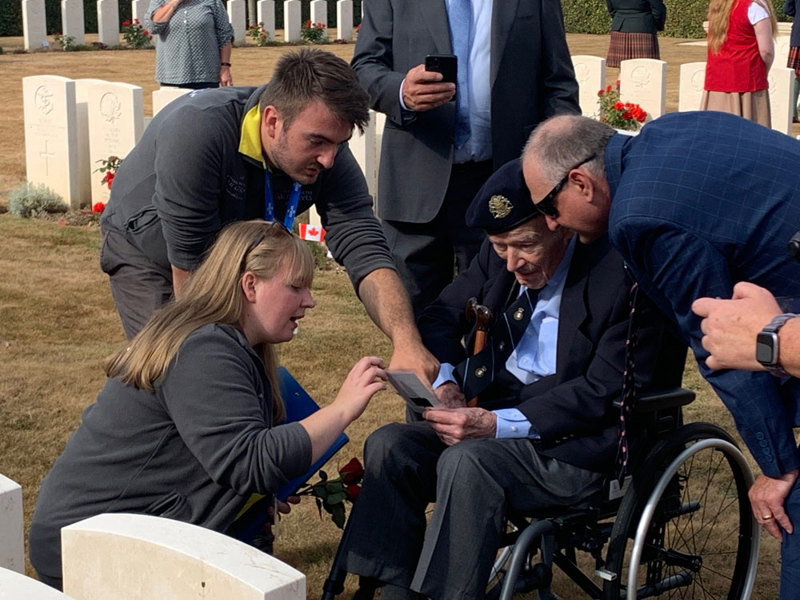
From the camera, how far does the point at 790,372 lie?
2428 millimetres

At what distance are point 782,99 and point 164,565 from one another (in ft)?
35.8

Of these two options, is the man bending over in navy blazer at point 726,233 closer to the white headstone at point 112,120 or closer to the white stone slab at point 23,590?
the white stone slab at point 23,590

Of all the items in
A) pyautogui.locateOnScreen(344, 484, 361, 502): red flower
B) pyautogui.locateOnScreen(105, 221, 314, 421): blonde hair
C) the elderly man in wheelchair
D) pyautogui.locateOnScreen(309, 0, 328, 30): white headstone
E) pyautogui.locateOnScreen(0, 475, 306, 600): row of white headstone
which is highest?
pyautogui.locateOnScreen(309, 0, 328, 30): white headstone

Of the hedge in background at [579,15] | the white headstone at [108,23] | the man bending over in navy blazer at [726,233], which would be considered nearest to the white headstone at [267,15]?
the white headstone at [108,23]

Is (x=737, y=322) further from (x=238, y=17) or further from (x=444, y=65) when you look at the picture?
(x=238, y=17)

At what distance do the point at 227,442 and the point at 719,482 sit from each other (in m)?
2.47

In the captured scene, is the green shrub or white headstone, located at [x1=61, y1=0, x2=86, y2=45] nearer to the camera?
the green shrub

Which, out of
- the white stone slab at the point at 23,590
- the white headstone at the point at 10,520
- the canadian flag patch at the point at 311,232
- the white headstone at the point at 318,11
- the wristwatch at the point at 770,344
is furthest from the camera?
the white headstone at the point at 318,11

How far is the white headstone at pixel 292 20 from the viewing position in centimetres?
2503

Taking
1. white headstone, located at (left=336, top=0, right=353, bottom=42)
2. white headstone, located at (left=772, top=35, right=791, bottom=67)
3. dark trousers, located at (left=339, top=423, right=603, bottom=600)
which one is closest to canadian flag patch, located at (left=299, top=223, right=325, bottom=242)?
dark trousers, located at (left=339, top=423, right=603, bottom=600)

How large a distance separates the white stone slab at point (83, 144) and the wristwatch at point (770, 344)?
7630mm

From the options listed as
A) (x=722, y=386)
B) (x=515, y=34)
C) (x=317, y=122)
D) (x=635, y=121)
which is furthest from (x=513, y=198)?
(x=635, y=121)

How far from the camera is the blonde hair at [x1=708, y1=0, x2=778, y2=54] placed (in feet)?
31.1

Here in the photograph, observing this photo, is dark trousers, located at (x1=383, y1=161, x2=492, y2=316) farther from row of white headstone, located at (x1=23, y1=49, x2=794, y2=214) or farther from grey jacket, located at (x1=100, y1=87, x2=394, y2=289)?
row of white headstone, located at (x1=23, y1=49, x2=794, y2=214)
